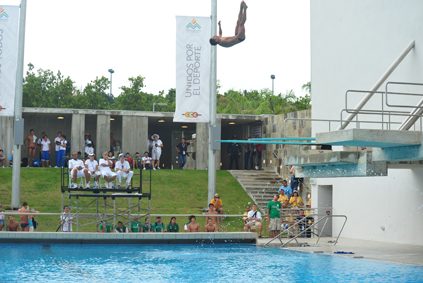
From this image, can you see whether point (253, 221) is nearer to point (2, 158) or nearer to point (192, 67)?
point (192, 67)

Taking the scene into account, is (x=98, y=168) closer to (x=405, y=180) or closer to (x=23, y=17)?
(x=23, y=17)

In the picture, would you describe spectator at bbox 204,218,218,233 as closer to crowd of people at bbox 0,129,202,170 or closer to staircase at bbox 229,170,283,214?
staircase at bbox 229,170,283,214

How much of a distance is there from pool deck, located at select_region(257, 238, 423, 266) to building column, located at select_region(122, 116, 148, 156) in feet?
43.5

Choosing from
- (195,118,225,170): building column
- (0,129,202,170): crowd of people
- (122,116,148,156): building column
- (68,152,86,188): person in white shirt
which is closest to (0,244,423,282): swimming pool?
(68,152,86,188): person in white shirt

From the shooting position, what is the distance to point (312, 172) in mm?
15109

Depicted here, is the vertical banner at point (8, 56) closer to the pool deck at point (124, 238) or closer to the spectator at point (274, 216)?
the pool deck at point (124, 238)

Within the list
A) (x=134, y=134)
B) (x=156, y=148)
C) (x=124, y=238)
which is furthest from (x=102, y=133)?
(x=124, y=238)

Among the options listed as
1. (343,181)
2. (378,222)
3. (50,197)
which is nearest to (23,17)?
(50,197)

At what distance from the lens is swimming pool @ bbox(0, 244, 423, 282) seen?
10.2 m

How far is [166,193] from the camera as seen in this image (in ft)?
79.3

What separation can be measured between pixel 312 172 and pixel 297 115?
11.6 metres

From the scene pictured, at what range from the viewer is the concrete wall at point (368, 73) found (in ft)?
54.0

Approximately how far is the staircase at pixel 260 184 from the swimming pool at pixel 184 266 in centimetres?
875

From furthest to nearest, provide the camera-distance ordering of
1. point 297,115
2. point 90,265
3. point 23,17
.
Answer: point 297,115 < point 23,17 < point 90,265
